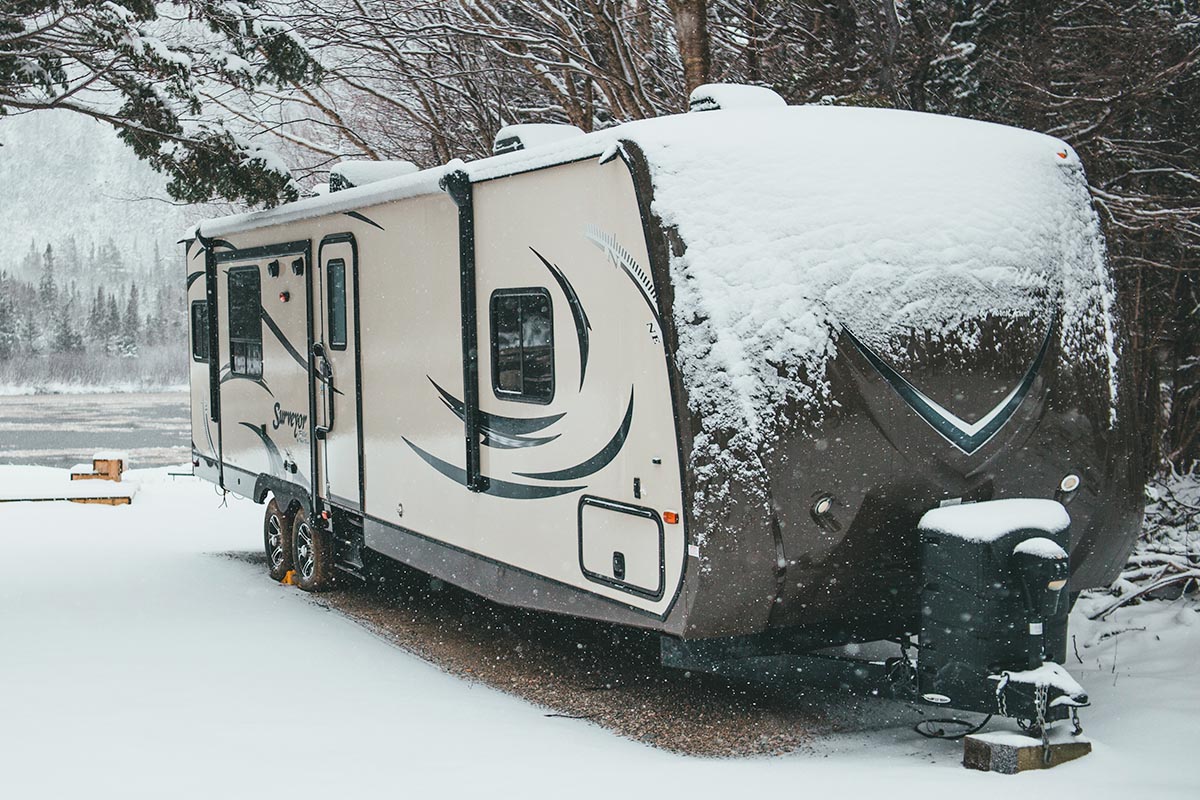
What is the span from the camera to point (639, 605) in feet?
20.0

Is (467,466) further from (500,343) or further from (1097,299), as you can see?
(1097,299)

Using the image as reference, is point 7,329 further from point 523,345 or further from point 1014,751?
point 1014,751

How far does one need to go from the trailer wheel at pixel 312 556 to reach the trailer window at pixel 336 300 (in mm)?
1571

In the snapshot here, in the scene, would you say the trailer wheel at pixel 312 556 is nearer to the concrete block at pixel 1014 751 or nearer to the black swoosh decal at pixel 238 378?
the black swoosh decal at pixel 238 378

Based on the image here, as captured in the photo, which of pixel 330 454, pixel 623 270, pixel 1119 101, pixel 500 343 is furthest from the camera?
pixel 1119 101

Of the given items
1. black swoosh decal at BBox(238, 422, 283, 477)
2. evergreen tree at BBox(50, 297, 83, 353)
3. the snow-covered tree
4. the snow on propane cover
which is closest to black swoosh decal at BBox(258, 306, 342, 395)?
black swoosh decal at BBox(238, 422, 283, 477)

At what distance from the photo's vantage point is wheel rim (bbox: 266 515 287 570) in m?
11.0

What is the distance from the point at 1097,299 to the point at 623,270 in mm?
2511

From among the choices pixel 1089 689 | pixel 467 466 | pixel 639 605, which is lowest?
pixel 1089 689

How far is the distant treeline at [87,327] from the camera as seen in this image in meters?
94.6

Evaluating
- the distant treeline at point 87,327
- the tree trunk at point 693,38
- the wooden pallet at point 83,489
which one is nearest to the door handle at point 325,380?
the tree trunk at point 693,38

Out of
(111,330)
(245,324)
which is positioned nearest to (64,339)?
(111,330)

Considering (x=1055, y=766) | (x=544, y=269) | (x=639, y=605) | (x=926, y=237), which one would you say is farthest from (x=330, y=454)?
(x=1055, y=766)

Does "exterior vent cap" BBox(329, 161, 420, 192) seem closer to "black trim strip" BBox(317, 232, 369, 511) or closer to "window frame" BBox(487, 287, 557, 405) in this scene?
"black trim strip" BBox(317, 232, 369, 511)
